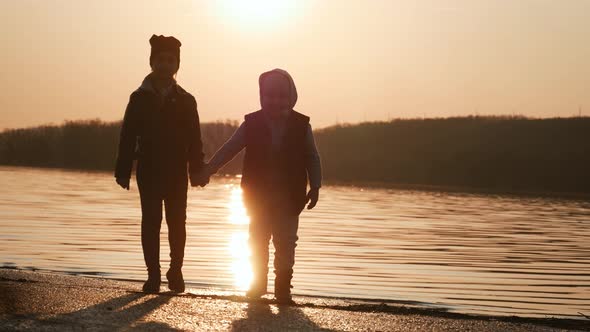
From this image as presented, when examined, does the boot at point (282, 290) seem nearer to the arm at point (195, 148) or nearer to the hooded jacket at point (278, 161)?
the hooded jacket at point (278, 161)

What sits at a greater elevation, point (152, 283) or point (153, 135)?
point (153, 135)

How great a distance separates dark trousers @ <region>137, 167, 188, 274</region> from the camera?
33.1ft

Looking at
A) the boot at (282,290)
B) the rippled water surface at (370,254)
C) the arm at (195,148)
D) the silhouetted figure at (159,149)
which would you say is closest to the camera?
the boot at (282,290)

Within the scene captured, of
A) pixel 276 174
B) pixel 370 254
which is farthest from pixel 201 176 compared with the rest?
pixel 370 254

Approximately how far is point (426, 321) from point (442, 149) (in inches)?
4076

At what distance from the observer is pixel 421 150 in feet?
367

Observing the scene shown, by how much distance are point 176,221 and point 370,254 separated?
11059 millimetres

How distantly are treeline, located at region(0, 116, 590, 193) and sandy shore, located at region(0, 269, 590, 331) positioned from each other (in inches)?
3596

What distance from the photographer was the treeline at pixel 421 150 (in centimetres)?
10181

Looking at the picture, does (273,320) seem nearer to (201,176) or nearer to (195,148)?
(201,176)

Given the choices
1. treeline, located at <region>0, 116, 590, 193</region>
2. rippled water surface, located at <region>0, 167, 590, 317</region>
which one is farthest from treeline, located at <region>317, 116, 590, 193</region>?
rippled water surface, located at <region>0, 167, 590, 317</region>

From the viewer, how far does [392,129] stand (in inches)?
4609

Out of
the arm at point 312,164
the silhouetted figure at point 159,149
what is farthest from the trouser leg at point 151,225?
the arm at point 312,164

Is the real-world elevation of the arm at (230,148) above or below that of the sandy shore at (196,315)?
above
